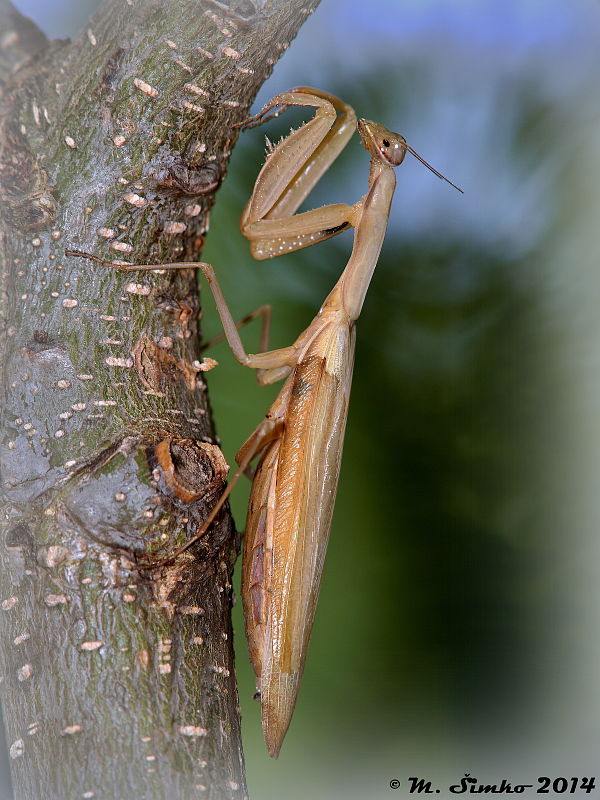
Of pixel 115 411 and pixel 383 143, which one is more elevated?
pixel 383 143

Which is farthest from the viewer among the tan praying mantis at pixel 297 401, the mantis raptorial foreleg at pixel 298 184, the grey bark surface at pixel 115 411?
the mantis raptorial foreleg at pixel 298 184

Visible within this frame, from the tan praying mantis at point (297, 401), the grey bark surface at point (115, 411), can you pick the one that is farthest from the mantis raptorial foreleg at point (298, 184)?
the grey bark surface at point (115, 411)

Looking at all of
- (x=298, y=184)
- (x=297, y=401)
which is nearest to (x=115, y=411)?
(x=297, y=401)

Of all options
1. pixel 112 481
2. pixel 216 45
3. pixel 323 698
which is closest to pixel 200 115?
pixel 216 45

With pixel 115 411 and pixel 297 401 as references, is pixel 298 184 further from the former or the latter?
pixel 115 411

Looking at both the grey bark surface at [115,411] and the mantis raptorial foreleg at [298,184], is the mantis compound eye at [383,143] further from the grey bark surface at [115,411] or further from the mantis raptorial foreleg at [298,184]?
the grey bark surface at [115,411]

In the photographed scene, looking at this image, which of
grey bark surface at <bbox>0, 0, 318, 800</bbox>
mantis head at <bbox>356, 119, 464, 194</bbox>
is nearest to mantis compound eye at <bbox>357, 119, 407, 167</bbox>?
mantis head at <bbox>356, 119, 464, 194</bbox>

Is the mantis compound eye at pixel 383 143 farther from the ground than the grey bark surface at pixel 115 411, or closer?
farther from the ground
